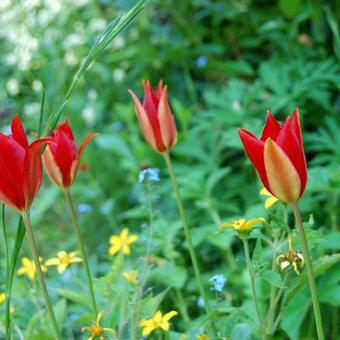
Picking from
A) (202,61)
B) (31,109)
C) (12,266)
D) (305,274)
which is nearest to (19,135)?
(12,266)

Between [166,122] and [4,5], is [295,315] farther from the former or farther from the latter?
[4,5]

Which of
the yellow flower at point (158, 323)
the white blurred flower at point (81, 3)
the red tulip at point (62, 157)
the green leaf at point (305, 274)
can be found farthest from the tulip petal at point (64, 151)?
the white blurred flower at point (81, 3)

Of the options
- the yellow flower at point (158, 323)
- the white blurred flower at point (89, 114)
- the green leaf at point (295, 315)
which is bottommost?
the green leaf at point (295, 315)

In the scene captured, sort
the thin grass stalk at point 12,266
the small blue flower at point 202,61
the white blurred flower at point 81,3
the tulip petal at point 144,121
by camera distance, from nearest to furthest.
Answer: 1. the thin grass stalk at point 12,266
2. the tulip petal at point 144,121
3. the small blue flower at point 202,61
4. the white blurred flower at point 81,3

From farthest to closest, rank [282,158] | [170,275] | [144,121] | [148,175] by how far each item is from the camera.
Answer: [170,275]
[148,175]
[144,121]
[282,158]

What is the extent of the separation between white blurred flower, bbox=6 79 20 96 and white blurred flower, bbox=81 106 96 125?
27 centimetres

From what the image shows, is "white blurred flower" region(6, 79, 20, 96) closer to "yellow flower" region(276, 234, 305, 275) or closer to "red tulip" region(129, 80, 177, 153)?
"red tulip" region(129, 80, 177, 153)

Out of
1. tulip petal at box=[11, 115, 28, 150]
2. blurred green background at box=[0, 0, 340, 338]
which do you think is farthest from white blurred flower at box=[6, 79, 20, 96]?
tulip petal at box=[11, 115, 28, 150]

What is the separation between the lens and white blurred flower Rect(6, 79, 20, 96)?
105 inches

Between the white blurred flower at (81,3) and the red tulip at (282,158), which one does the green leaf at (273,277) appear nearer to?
the red tulip at (282,158)

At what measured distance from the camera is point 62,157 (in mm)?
876

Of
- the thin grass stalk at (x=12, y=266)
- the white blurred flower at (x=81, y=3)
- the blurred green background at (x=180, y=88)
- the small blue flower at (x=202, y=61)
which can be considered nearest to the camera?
the thin grass stalk at (x=12, y=266)

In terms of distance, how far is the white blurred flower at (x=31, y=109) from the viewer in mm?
2654

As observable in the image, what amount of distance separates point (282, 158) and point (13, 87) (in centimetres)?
217
